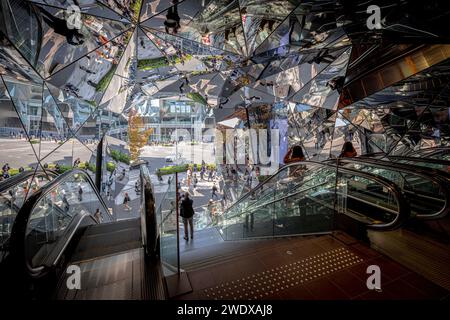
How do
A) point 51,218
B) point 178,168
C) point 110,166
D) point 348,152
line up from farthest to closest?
point 178,168
point 110,166
point 348,152
point 51,218

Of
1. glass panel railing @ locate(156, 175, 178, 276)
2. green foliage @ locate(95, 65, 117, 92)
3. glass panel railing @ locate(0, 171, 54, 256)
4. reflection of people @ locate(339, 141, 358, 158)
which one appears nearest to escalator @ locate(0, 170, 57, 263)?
glass panel railing @ locate(0, 171, 54, 256)

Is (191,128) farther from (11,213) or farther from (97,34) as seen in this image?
(11,213)

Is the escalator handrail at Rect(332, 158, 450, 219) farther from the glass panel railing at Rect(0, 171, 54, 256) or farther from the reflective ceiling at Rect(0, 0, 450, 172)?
the glass panel railing at Rect(0, 171, 54, 256)

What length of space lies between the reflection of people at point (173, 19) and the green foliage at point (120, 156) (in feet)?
22.5

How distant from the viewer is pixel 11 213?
8.86ft

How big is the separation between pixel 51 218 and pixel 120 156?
7362 mm

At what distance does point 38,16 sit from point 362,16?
557 centimetres

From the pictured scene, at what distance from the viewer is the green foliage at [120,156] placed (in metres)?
9.36

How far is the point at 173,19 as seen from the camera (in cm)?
413

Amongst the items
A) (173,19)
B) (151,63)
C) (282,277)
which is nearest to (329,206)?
(282,277)

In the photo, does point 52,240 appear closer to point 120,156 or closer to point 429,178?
point 429,178

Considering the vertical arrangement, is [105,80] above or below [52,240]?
above
